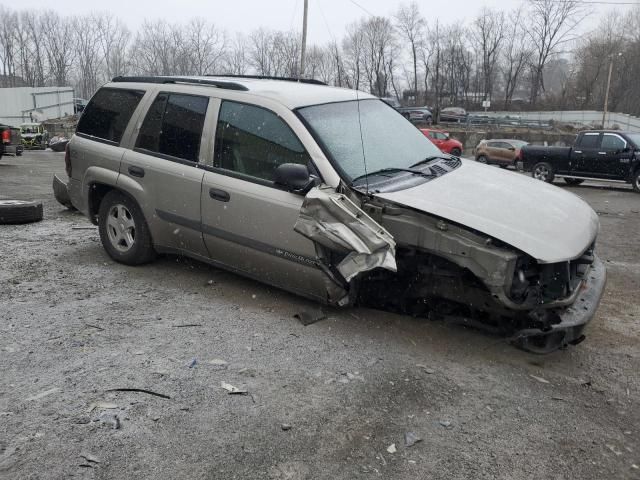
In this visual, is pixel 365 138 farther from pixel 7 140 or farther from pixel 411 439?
pixel 7 140

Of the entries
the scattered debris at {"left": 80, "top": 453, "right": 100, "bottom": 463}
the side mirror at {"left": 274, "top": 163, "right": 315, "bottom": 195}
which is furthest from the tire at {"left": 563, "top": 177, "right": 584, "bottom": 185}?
the scattered debris at {"left": 80, "top": 453, "right": 100, "bottom": 463}

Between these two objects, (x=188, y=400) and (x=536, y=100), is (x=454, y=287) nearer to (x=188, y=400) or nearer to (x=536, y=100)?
(x=188, y=400)

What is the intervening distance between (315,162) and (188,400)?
1.91m

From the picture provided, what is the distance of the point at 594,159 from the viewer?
54.5 feet

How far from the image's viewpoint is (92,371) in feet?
11.5

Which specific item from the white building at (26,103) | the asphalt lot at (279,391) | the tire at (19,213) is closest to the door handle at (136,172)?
the asphalt lot at (279,391)

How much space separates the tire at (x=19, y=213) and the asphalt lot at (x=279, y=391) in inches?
97.4

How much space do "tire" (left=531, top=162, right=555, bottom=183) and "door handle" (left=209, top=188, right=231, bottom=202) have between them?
15119 millimetres

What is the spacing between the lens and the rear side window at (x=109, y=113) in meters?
5.57

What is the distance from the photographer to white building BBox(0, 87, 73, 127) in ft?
158

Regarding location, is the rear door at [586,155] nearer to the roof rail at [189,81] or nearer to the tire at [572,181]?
the tire at [572,181]

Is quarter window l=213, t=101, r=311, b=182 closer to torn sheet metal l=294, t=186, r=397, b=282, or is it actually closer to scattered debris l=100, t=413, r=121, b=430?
torn sheet metal l=294, t=186, r=397, b=282

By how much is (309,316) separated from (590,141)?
15.2 meters

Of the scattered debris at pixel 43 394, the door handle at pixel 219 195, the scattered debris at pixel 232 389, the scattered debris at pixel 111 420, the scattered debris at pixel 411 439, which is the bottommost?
the scattered debris at pixel 411 439
